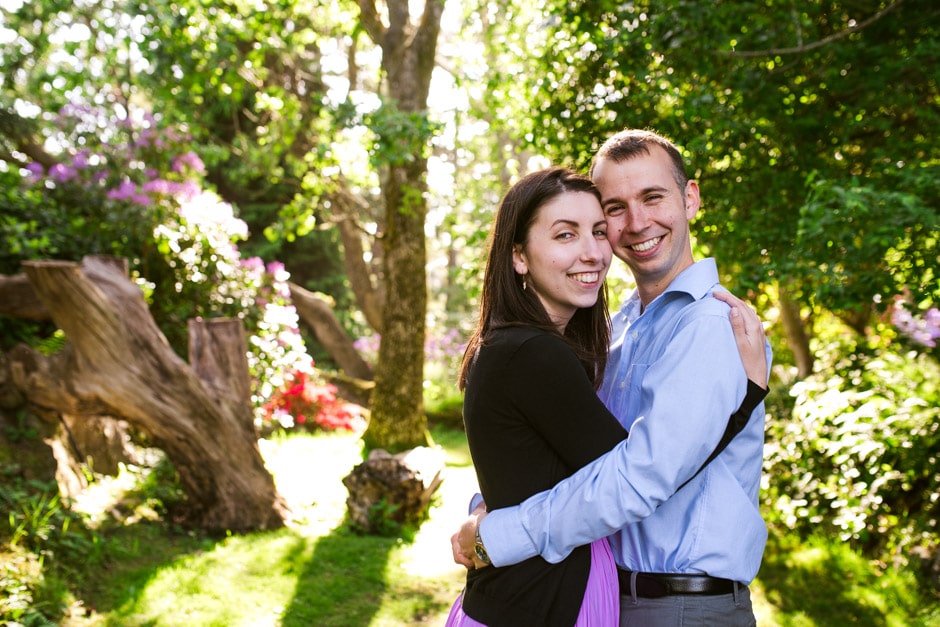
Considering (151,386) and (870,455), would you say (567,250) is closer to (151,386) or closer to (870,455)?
(870,455)

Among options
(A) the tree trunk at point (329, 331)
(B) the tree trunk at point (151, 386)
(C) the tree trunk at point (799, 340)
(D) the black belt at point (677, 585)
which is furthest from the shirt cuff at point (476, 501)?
(A) the tree trunk at point (329, 331)

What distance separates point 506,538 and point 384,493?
183 inches

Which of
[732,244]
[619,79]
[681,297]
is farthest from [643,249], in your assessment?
[619,79]

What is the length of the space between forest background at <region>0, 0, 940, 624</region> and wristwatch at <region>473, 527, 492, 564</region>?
1443mm

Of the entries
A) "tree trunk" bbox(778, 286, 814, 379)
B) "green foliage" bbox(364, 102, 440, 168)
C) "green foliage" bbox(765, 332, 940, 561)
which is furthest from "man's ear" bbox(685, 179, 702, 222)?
"tree trunk" bbox(778, 286, 814, 379)

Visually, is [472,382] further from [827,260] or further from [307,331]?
[307,331]

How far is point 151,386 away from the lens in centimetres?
571

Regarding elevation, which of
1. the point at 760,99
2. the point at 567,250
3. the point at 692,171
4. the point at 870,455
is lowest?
the point at 870,455

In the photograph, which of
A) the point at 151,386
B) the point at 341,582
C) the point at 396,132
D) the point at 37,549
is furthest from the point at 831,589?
the point at 37,549

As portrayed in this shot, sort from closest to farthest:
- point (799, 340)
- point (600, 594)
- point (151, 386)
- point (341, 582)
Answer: point (600, 594) < point (341, 582) < point (151, 386) < point (799, 340)

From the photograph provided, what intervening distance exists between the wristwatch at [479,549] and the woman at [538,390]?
0.04 m

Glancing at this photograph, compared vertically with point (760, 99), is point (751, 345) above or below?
below

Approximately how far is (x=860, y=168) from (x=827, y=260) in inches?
73.9

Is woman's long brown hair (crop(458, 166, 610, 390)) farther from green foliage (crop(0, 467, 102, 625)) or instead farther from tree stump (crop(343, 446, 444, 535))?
tree stump (crop(343, 446, 444, 535))
